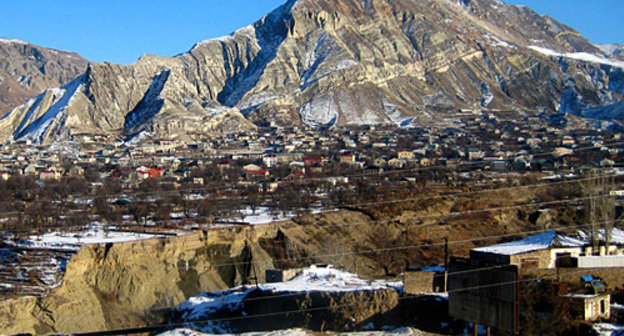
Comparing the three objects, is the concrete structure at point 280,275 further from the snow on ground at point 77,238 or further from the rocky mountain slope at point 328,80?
the rocky mountain slope at point 328,80

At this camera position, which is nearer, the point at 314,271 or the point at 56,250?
the point at 314,271

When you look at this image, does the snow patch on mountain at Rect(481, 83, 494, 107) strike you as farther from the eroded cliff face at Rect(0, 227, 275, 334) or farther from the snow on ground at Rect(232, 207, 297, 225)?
the eroded cliff face at Rect(0, 227, 275, 334)

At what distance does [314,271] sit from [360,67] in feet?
257

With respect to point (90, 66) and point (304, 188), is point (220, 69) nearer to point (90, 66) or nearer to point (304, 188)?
point (90, 66)

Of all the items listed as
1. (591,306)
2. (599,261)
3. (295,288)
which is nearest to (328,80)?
(295,288)

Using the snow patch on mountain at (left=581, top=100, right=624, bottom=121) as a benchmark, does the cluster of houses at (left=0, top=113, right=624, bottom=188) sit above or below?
below

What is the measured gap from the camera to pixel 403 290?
18.1 metres

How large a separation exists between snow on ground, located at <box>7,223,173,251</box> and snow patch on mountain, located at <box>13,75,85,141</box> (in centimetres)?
5332

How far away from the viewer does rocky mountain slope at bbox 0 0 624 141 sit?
88062 mm

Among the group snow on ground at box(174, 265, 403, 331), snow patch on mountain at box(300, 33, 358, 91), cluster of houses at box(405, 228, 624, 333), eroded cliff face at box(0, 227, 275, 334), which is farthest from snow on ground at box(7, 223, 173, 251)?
snow patch on mountain at box(300, 33, 358, 91)

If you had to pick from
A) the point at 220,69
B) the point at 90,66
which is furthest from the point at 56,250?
the point at 220,69

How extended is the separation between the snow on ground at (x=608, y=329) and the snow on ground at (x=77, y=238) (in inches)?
737

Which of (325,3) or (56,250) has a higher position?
(325,3)

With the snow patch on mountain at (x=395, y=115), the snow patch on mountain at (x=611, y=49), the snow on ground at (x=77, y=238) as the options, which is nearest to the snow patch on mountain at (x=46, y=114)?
the snow patch on mountain at (x=395, y=115)
